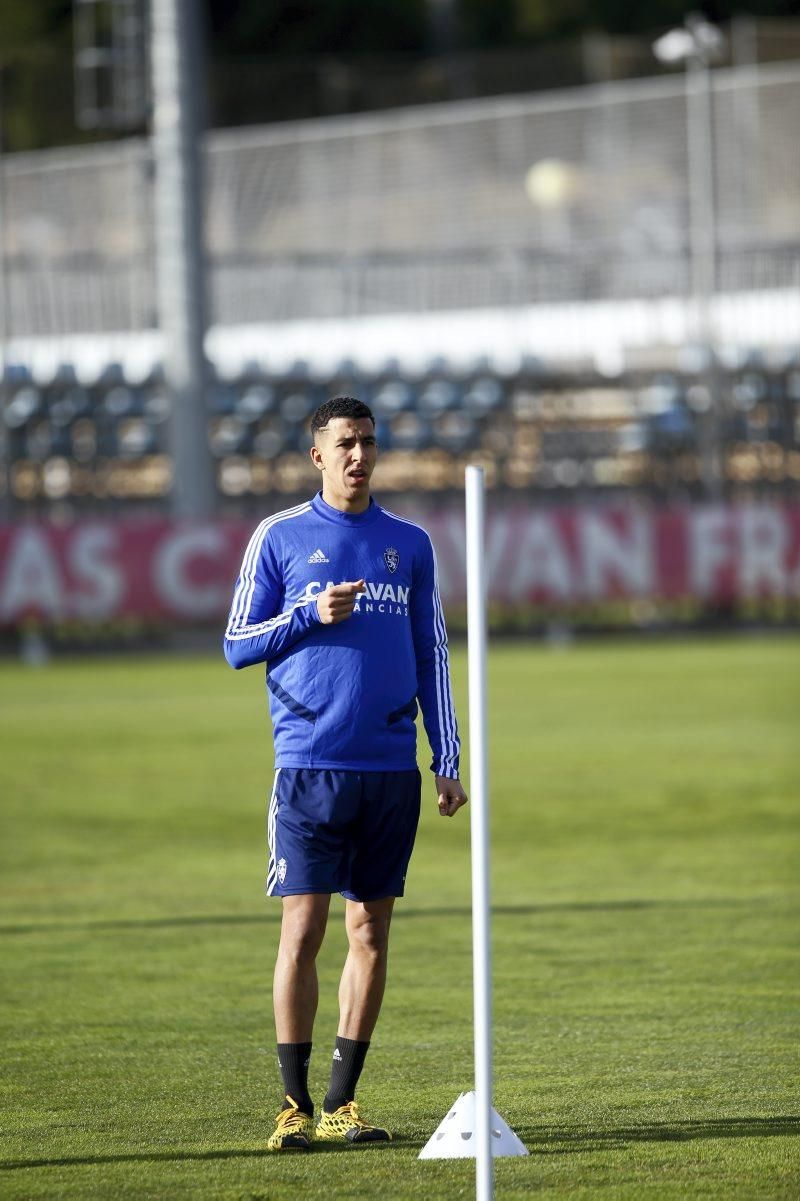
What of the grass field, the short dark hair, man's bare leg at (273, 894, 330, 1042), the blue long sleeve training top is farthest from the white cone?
the short dark hair

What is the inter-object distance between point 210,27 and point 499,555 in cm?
3300

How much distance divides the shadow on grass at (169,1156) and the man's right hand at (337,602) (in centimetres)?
149

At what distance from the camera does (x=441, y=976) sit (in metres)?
8.62

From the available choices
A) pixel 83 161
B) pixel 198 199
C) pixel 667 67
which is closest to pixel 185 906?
pixel 198 199

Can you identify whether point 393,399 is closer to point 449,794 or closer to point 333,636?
point 449,794

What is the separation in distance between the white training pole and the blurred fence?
89.3ft

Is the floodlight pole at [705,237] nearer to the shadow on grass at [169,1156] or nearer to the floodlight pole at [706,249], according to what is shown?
the floodlight pole at [706,249]

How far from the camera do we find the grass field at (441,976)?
5684 millimetres

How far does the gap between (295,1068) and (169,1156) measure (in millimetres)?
420

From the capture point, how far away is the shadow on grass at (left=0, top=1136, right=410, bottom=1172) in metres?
5.64

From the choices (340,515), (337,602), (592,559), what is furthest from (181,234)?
(337,602)

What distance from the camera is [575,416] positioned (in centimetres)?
3425

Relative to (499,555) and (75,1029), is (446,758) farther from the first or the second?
(499,555)

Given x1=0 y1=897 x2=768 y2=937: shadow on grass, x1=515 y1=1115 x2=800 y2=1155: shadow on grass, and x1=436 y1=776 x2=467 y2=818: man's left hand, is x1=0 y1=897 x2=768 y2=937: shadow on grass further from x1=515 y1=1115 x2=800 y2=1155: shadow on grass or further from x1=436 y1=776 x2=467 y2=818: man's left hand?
x1=436 y1=776 x2=467 y2=818: man's left hand
